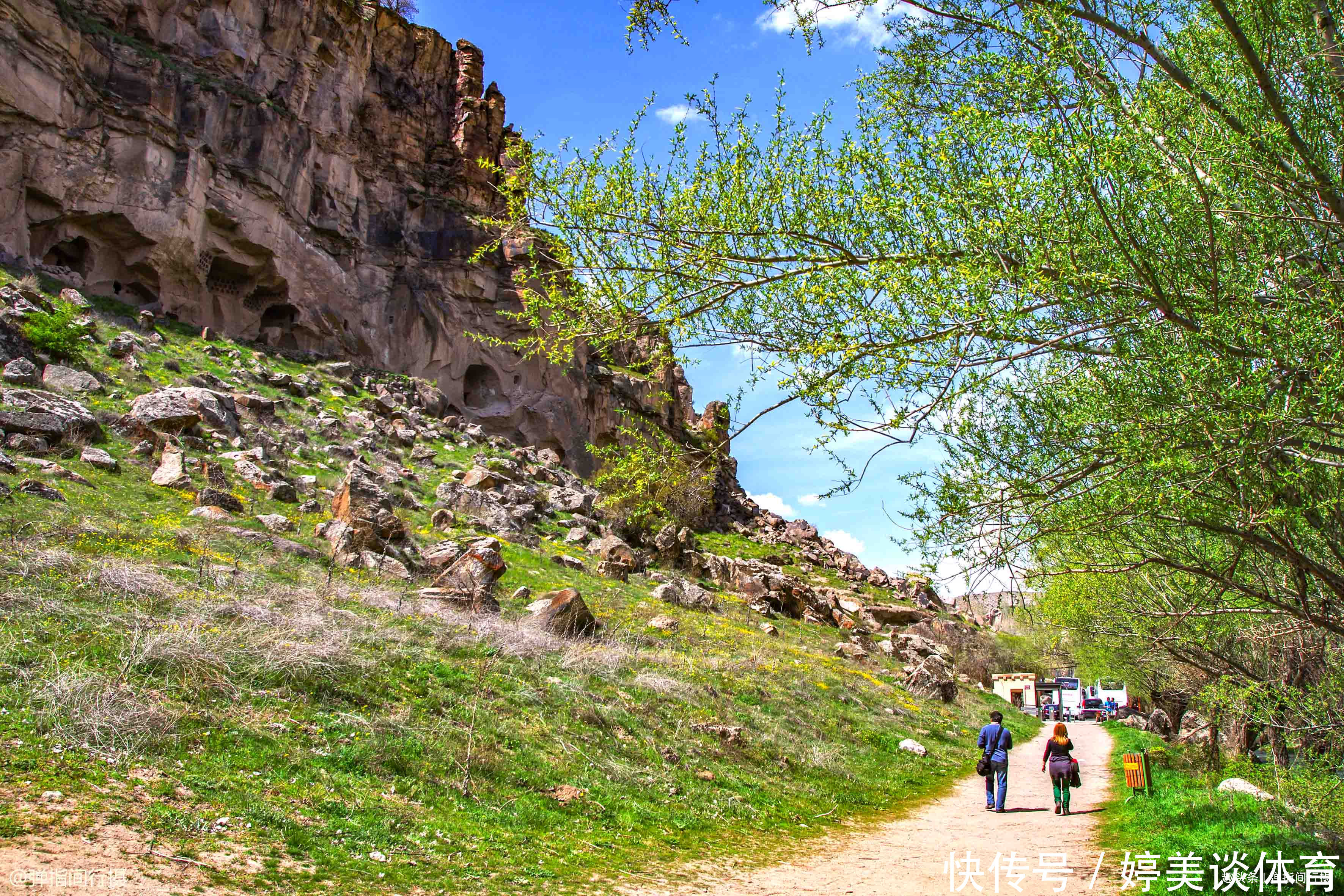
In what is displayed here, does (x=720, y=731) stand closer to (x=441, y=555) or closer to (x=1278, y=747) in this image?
(x=441, y=555)

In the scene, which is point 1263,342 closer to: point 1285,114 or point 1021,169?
point 1285,114

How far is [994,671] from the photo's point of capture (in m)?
48.8

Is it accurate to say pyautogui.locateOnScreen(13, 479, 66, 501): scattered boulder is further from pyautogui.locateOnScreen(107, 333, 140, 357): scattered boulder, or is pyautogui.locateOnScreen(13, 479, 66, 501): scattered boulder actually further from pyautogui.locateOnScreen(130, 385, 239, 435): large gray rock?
pyautogui.locateOnScreen(107, 333, 140, 357): scattered boulder

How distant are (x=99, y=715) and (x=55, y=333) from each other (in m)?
18.2

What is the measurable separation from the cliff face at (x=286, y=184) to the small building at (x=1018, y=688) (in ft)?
87.4

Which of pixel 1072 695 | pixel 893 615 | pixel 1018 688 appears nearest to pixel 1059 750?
pixel 893 615

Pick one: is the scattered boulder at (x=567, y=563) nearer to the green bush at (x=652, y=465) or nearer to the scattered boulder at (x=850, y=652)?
the scattered boulder at (x=850, y=652)

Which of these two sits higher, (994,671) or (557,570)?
(557,570)

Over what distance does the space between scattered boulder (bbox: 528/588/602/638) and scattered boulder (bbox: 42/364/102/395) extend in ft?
42.1

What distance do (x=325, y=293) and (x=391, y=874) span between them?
3641 cm

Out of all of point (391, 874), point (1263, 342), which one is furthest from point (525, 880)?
point (1263, 342)

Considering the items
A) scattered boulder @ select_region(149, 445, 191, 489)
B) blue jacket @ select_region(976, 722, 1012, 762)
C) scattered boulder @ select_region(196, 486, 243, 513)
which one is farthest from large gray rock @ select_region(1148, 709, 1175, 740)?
scattered boulder @ select_region(149, 445, 191, 489)

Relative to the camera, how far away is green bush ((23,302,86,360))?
728 inches

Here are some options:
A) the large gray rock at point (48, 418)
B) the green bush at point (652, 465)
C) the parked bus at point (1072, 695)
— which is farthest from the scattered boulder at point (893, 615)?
the green bush at point (652, 465)
